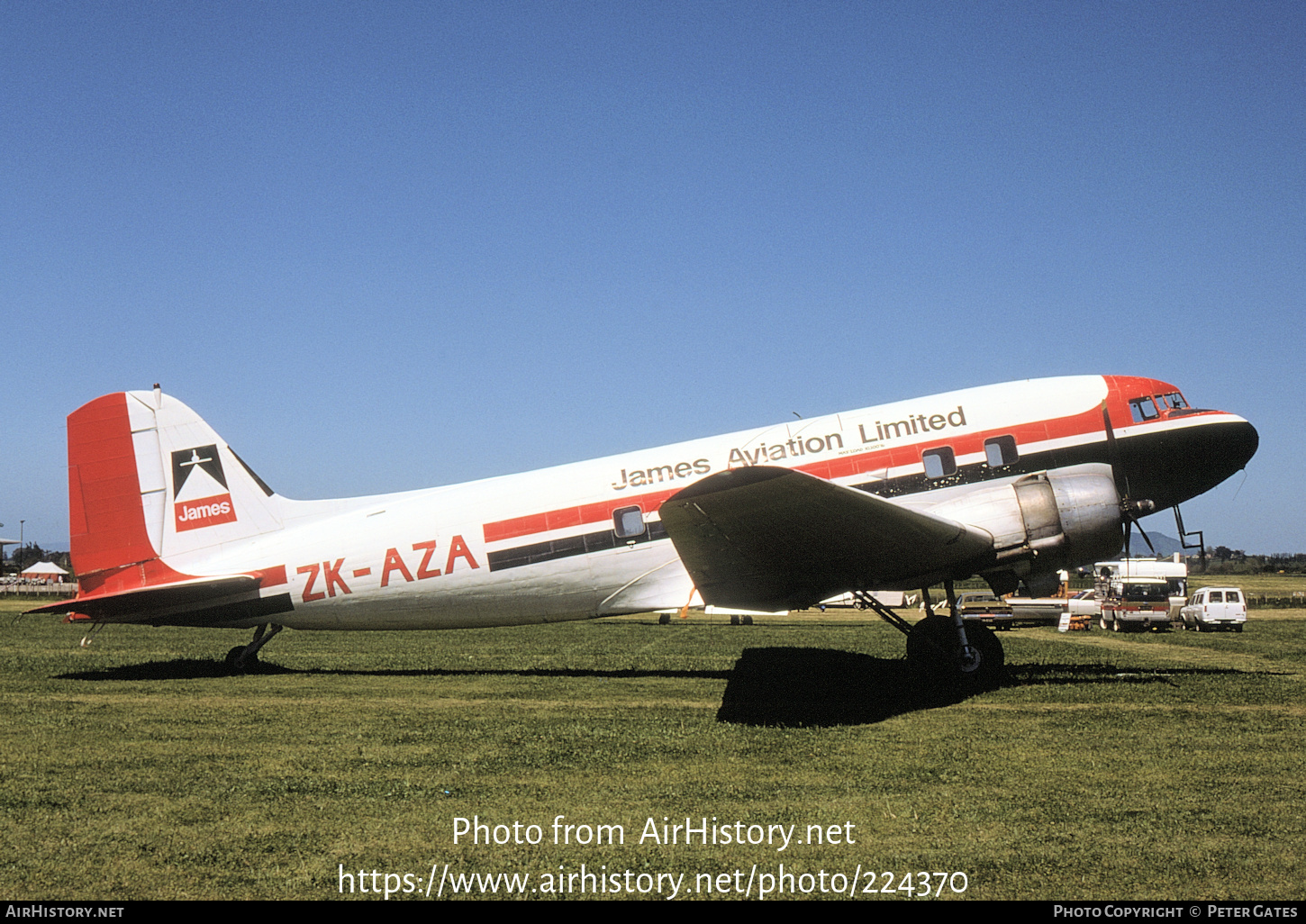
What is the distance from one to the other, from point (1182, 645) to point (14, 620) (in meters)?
34.4

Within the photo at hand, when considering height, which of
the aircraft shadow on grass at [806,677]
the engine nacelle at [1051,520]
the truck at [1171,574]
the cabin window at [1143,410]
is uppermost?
the cabin window at [1143,410]

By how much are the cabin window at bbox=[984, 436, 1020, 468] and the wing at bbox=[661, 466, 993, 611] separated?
176 cm

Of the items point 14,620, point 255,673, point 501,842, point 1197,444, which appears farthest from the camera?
point 14,620

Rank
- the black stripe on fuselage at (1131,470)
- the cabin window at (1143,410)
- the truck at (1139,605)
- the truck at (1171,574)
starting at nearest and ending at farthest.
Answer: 1. the black stripe on fuselage at (1131,470)
2. the cabin window at (1143,410)
3. the truck at (1139,605)
4. the truck at (1171,574)

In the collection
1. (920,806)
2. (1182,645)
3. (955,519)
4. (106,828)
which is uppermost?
(955,519)

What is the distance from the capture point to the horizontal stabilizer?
13.4m

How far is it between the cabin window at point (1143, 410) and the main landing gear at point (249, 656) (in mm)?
13531

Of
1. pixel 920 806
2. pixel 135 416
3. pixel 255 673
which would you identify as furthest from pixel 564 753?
pixel 135 416

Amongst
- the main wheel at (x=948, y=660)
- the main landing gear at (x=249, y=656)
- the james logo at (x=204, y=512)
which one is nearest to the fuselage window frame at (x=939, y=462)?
the main wheel at (x=948, y=660)

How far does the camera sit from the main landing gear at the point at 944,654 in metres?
12.4

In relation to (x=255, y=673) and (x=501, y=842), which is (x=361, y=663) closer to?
(x=255, y=673)

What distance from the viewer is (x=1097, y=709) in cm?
1034

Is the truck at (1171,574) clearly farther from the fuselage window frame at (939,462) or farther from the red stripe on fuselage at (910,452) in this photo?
the fuselage window frame at (939,462)

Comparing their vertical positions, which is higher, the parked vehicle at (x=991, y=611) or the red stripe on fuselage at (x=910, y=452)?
the red stripe on fuselage at (x=910, y=452)
